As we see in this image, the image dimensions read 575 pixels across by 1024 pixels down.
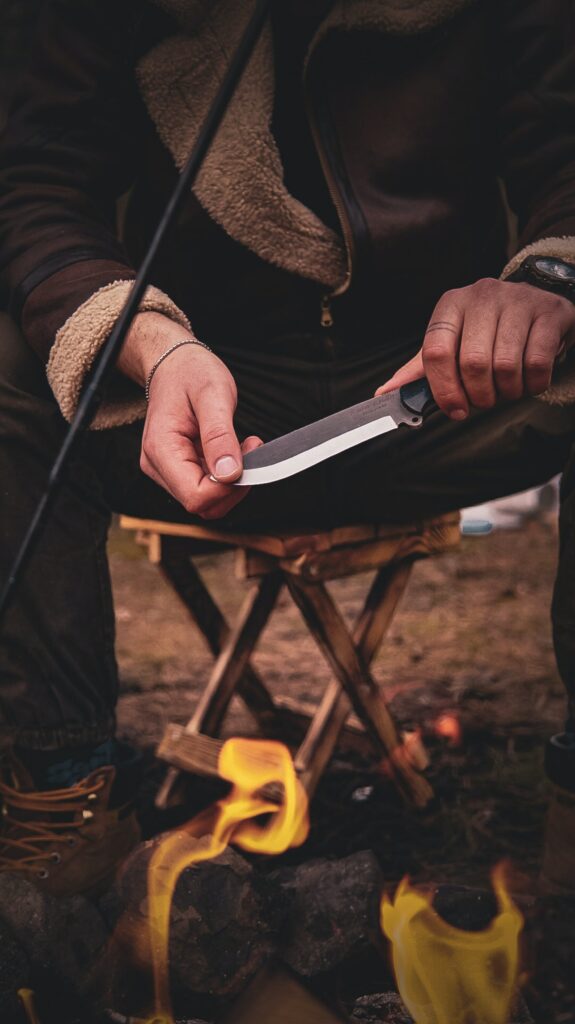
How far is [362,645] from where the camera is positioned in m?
2.11

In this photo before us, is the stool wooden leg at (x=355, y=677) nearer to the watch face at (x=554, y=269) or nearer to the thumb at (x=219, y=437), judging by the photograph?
the thumb at (x=219, y=437)

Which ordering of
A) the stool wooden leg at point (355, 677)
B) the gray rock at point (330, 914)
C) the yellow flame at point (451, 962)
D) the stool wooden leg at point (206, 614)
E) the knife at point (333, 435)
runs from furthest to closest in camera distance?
the stool wooden leg at point (206, 614) → the stool wooden leg at point (355, 677) → the gray rock at point (330, 914) → the yellow flame at point (451, 962) → the knife at point (333, 435)

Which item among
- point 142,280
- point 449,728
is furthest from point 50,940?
point 449,728

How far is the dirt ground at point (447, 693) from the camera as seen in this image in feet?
6.06

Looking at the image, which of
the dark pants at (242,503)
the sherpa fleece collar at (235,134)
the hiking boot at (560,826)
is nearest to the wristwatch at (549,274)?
the dark pants at (242,503)

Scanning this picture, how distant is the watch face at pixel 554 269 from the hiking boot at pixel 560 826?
2.65ft

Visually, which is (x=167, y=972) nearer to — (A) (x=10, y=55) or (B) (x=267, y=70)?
(B) (x=267, y=70)

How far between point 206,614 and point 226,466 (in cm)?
115

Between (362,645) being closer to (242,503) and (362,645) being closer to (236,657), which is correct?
(236,657)

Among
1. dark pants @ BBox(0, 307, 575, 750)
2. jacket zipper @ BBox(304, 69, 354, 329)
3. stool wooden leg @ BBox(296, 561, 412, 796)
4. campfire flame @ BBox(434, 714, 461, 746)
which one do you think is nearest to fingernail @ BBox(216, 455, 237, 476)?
dark pants @ BBox(0, 307, 575, 750)

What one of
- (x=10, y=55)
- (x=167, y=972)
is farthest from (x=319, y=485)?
(x=10, y=55)

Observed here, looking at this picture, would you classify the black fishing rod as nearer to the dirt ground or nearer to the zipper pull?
the zipper pull

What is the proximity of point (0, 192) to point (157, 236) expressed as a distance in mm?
930

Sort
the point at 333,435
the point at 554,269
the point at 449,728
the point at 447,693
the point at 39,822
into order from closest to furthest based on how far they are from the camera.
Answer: the point at 333,435 < the point at 554,269 < the point at 39,822 < the point at 449,728 < the point at 447,693
